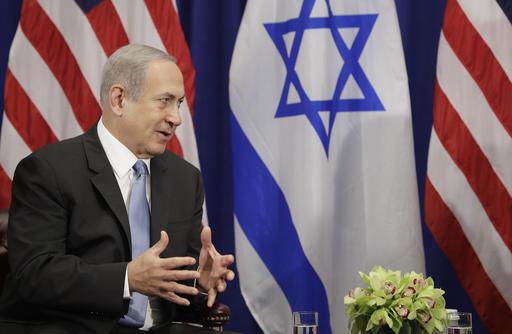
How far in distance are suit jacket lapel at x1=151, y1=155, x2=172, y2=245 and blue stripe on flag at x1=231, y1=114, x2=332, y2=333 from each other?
127cm

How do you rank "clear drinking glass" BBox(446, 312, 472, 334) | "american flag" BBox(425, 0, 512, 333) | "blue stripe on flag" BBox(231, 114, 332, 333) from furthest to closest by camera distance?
1. "blue stripe on flag" BBox(231, 114, 332, 333)
2. "american flag" BBox(425, 0, 512, 333)
3. "clear drinking glass" BBox(446, 312, 472, 334)

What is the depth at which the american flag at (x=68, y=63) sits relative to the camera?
4105 mm

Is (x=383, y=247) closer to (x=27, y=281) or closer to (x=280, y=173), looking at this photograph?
(x=280, y=173)

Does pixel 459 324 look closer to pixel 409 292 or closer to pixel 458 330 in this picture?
pixel 458 330

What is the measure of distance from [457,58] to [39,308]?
233 centimetres

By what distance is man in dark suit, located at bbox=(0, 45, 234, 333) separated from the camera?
7.82 ft

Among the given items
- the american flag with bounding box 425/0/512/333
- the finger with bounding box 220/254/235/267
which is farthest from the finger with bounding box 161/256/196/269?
the american flag with bounding box 425/0/512/333

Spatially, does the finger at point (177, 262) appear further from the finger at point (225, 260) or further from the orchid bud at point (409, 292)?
the orchid bud at point (409, 292)

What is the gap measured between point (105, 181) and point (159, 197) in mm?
202

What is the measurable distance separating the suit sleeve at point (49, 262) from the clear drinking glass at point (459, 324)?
3.16 ft

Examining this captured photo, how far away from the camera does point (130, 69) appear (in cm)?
267

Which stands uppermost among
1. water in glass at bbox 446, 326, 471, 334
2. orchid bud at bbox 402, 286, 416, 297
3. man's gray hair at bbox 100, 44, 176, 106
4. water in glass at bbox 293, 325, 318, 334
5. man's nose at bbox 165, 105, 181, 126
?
man's gray hair at bbox 100, 44, 176, 106

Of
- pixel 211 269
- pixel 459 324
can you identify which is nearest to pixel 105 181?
pixel 211 269

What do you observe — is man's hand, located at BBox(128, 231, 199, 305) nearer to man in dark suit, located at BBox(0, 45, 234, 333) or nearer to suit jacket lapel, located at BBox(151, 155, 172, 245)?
man in dark suit, located at BBox(0, 45, 234, 333)
